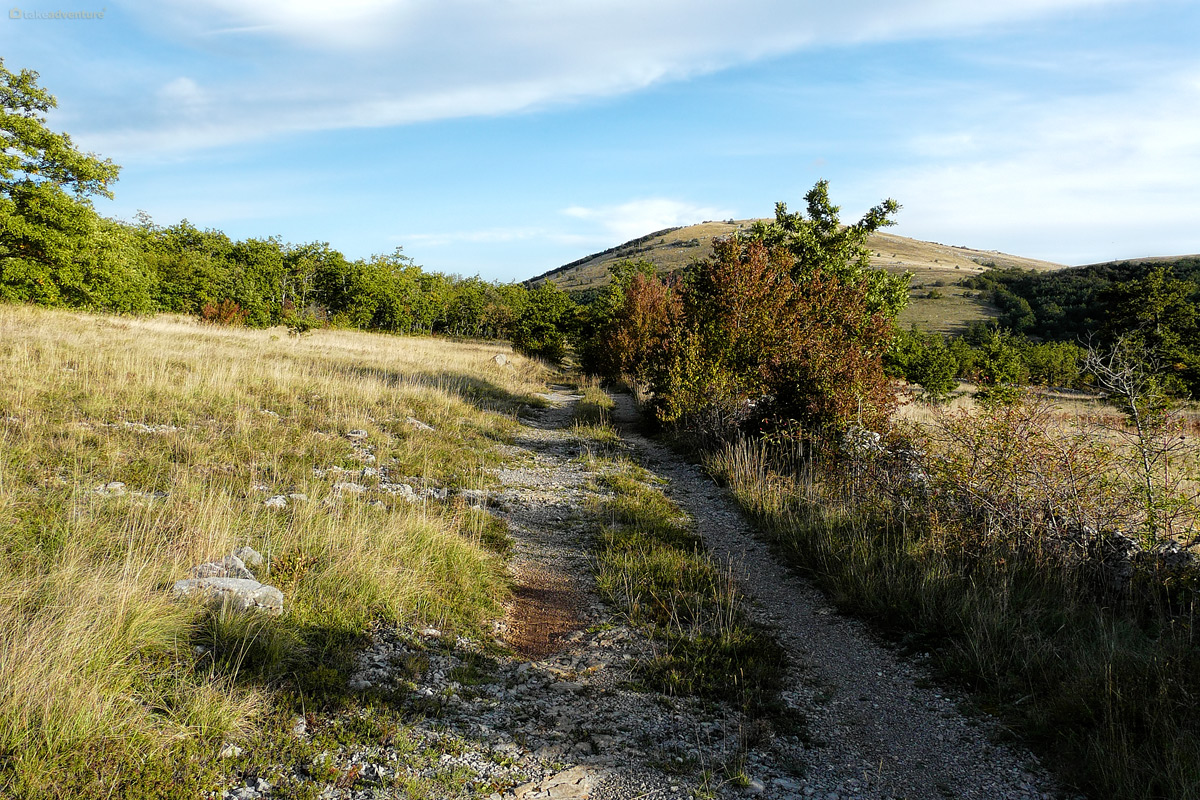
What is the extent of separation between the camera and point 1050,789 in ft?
10.9

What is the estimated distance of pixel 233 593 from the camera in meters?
3.90

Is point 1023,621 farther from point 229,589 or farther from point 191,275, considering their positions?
point 191,275

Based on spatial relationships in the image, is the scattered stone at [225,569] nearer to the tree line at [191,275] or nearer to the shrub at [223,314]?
the tree line at [191,275]

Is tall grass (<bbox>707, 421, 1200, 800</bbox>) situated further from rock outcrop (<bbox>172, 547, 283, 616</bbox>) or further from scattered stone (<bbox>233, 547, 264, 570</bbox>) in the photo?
scattered stone (<bbox>233, 547, 264, 570</bbox>)

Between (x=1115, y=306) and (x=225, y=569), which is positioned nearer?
(x=225, y=569)

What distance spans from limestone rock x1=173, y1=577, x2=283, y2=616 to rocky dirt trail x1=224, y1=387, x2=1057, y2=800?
76cm

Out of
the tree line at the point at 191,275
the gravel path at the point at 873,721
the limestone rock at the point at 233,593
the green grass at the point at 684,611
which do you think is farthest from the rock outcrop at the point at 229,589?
the tree line at the point at 191,275

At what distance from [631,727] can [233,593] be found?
2.76 meters

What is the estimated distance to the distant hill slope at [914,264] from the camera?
7656 centimetres

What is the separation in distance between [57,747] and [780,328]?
12543mm

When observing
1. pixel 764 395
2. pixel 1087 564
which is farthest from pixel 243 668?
pixel 764 395

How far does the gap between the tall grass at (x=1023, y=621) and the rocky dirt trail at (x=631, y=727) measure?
0.34 meters

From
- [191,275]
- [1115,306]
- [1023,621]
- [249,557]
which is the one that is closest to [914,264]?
[1115,306]

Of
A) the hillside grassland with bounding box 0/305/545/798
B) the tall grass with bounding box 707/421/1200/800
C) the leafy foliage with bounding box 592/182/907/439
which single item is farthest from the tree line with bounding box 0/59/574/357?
the tall grass with bounding box 707/421/1200/800
